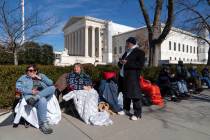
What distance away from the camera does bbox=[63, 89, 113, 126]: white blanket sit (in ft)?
18.9

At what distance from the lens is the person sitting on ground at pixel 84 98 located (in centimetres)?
584

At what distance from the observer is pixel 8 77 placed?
309 inches

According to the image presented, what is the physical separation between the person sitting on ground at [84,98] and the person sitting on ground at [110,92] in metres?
0.48

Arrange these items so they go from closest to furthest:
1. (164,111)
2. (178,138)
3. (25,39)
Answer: (178,138)
(164,111)
(25,39)

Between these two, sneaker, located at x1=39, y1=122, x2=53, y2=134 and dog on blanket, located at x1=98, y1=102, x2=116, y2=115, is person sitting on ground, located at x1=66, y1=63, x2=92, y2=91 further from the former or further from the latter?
sneaker, located at x1=39, y1=122, x2=53, y2=134

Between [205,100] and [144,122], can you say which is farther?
[205,100]

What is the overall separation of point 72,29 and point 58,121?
94799 mm

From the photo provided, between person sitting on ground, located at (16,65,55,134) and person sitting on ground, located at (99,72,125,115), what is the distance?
1592mm

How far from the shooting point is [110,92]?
22.8 feet

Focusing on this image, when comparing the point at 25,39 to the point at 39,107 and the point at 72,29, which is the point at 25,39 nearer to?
the point at 39,107

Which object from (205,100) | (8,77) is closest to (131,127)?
(8,77)

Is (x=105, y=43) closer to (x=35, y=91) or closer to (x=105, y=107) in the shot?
(x=105, y=107)

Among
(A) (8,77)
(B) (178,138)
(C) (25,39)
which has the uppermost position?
(C) (25,39)

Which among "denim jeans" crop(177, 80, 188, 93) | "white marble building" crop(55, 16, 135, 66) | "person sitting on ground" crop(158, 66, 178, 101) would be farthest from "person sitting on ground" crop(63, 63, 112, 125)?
"white marble building" crop(55, 16, 135, 66)
